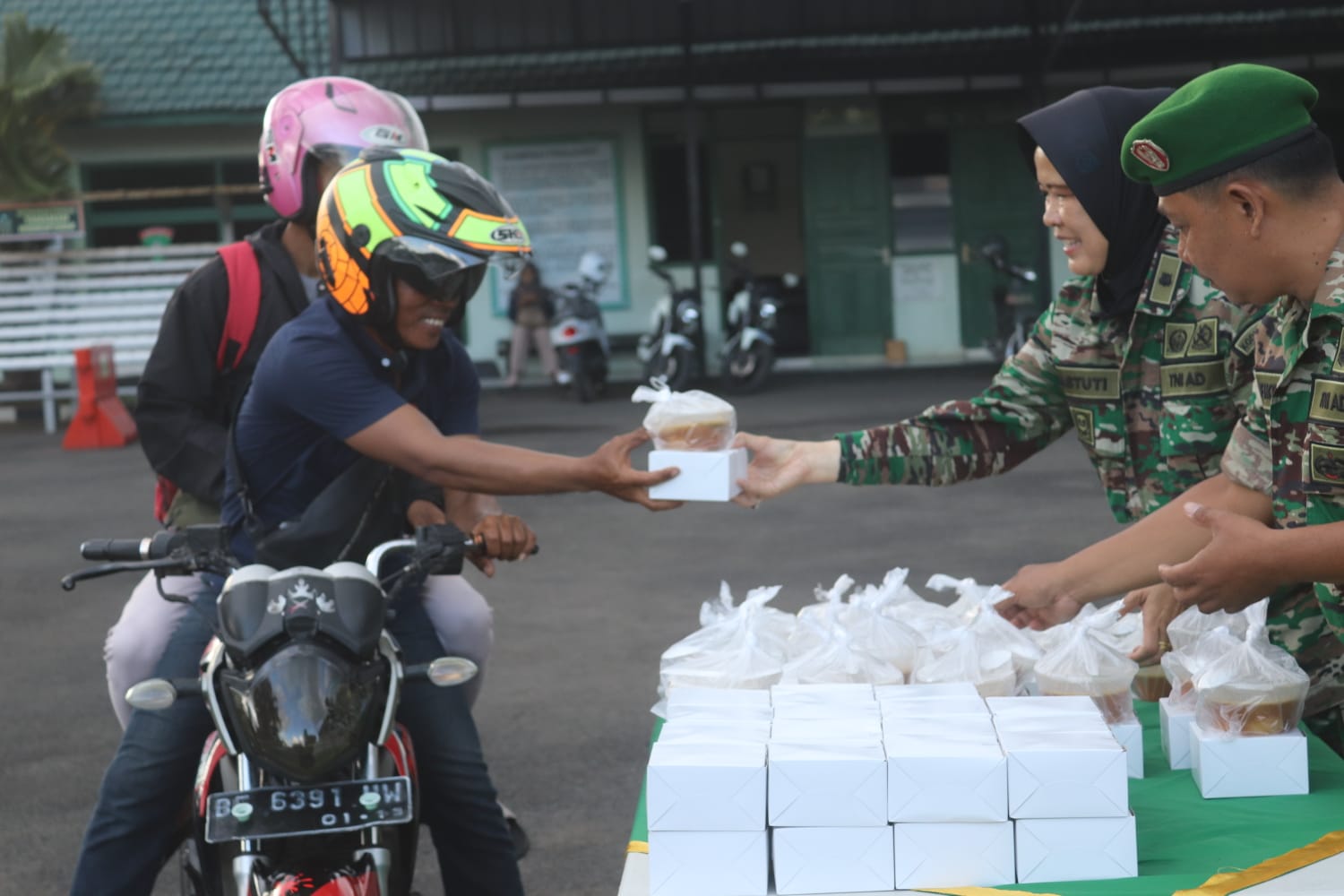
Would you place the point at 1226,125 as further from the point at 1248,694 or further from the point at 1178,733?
the point at 1178,733

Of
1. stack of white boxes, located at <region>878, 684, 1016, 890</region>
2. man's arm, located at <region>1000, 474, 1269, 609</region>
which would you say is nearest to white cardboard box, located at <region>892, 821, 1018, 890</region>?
stack of white boxes, located at <region>878, 684, 1016, 890</region>

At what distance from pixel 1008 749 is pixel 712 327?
1845 centimetres

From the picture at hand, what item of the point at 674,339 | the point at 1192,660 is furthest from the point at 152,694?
the point at 674,339

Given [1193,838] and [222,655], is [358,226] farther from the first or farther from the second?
[1193,838]

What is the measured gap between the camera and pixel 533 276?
19406 mm

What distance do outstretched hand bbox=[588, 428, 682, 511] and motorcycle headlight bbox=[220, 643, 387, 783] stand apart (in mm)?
723

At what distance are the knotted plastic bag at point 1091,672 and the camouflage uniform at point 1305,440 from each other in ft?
1.20

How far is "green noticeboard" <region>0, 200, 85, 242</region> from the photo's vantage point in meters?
18.5

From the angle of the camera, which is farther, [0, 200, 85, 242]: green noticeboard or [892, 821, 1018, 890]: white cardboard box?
[0, 200, 85, 242]: green noticeboard

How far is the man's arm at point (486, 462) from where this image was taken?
328cm

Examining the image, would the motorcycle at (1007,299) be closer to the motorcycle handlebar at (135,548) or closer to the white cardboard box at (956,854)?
the motorcycle handlebar at (135,548)

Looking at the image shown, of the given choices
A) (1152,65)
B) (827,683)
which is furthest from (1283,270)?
(1152,65)

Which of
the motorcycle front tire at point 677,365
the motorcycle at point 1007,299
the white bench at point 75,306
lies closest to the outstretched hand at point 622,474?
the motorcycle front tire at point 677,365

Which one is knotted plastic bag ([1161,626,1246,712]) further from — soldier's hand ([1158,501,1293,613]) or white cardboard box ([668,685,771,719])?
white cardboard box ([668,685,771,719])
